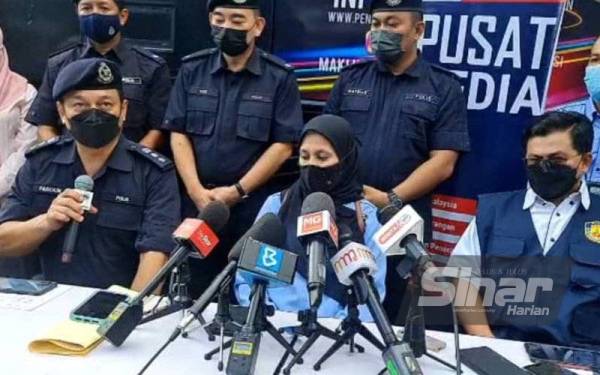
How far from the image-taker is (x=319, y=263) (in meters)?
1.50

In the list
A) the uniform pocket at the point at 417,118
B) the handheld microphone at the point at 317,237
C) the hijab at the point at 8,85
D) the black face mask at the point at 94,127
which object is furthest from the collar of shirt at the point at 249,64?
the handheld microphone at the point at 317,237

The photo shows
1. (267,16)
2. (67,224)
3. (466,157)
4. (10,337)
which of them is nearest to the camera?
(10,337)

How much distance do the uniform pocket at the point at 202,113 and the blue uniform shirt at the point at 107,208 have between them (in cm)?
58

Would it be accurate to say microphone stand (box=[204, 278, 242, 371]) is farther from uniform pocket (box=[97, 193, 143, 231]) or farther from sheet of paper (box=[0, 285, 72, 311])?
uniform pocket (box=[97, 193, 143, 231])

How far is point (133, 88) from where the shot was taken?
336 cm

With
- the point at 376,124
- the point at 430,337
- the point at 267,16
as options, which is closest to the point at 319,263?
the point at 430,337

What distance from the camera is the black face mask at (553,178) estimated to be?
2.45 metres

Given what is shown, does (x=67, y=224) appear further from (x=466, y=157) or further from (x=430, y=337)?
(x=466, y=157)

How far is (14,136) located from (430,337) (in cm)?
245

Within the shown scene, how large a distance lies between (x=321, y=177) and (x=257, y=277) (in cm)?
87

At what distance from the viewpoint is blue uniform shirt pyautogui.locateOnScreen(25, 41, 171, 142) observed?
11.0ft

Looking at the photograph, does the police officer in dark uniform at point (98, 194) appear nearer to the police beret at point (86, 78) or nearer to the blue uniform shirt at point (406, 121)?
the police beret at point (86, 78)

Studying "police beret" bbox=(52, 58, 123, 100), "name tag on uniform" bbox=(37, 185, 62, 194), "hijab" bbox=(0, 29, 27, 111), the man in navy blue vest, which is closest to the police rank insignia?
the man in navy blue vest

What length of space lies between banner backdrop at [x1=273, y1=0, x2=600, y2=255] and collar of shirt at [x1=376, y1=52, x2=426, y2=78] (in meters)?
0.19
